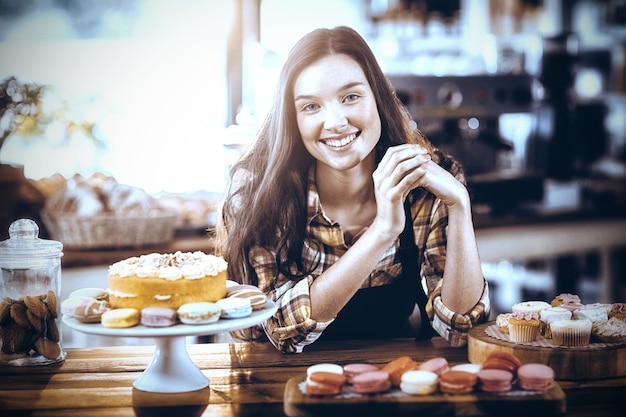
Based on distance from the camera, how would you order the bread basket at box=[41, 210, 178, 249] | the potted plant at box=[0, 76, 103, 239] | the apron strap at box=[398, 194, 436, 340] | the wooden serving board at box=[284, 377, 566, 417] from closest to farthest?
1. the wooden serving board at box=[284, 377, 566, 417]
2. the apron strap at box=[398, 194, 436, 340]
3. the bread basket at box=[41, 210, 178, 249]
4. the potted plant at box=[0, 76, 103, 239]

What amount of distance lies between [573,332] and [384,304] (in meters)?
0.60

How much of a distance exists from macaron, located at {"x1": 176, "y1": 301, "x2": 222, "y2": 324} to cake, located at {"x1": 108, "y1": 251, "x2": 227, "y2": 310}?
0.21 ft

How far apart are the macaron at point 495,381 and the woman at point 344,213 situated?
0.42m

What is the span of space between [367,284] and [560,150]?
2.40 meters

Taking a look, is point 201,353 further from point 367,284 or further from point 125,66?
point 125,66

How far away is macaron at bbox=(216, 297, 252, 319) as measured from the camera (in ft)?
5.11

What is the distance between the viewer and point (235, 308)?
1.56 m

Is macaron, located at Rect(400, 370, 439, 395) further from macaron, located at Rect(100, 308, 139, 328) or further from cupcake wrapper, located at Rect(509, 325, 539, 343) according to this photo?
macaron, located at Rect(100, 308, 139, 328)

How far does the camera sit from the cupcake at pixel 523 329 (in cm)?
167

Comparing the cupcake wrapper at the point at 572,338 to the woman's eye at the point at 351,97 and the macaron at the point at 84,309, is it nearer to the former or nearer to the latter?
the woman's eye at the point at 351,97

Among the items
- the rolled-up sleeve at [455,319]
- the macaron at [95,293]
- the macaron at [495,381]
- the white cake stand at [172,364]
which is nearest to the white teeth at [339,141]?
the rolled-up sleeve at [455,319]

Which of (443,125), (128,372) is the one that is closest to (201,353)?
(128,372)

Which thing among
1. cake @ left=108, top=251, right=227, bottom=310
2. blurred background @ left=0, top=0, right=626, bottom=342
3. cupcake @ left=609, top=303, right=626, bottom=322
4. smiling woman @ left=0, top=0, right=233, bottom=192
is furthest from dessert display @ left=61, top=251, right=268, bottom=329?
smiling woman @ left=0, top=0, right=233, bottom=192

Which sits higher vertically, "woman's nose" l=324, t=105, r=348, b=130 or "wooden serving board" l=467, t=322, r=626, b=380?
"woman's nose" l=324, t=105, r=348, b=130
